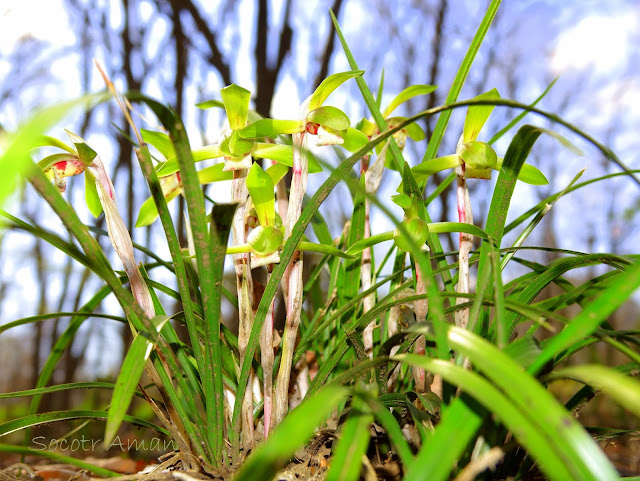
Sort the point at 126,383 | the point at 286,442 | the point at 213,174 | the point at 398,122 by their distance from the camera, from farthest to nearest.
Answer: the point at 398,122 → the point at 213,174 → the point at 126,383 → the point at 286,442

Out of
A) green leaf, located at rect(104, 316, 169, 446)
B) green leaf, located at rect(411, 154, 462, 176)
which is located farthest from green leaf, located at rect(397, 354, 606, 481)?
green leaf, located at rect(411, 154, 462, 176)

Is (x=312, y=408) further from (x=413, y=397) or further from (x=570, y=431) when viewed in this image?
(x=413, y=397)

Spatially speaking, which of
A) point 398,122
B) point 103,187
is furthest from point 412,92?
point 103,187

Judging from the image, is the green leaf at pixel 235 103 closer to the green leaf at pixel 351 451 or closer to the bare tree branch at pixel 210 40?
the green leaf at pixel 351 451

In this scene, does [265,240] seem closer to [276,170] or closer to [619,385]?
[276,170]

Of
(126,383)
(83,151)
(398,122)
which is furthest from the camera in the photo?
(398,122)

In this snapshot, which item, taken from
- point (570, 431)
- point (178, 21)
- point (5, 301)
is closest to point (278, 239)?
point (570, 431)

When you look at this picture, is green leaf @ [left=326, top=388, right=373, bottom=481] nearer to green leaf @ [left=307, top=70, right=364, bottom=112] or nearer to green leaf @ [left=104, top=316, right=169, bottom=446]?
green leaf @ [left=104, top=316, right=169, bottom=446]

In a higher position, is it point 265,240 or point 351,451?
point 265,240
